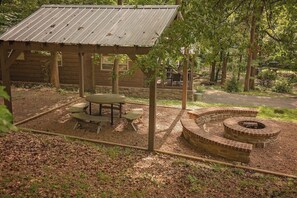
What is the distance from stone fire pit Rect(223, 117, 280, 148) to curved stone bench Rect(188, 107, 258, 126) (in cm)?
141

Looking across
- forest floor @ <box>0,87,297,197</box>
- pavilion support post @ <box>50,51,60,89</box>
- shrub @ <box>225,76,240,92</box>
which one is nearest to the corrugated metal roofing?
forest floor @ <box>0,87,297,197</box>

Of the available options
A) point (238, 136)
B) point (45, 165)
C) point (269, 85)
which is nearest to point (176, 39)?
point (45, 165)

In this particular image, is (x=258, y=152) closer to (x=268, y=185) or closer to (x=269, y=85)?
(x=268, y=185)

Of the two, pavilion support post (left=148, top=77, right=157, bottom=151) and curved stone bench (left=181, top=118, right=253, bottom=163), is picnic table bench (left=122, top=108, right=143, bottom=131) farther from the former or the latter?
curved stone bench (left=181, top=118, right=253, bottom=163)

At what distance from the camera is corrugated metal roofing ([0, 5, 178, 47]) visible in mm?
7664

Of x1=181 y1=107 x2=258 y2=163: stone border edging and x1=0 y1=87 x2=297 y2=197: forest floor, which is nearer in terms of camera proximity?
x1=0 y1=87 x2=297 y2=197: forest floor

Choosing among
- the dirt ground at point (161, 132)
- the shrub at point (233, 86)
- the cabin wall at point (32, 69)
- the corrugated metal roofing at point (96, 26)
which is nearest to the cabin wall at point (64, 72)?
the cabin wall at point (32, 69)

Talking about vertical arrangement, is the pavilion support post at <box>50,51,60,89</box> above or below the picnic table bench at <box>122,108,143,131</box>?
above

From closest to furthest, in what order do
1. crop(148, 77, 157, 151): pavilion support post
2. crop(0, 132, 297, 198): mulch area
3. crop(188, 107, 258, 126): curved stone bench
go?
crop(0, 132, 297, 198): mulch area < crop(148, 77, 157, 151): pavilion support post < crop(188, 107, 258, 126): curved stone bench

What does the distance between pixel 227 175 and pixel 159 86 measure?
35.8 ft

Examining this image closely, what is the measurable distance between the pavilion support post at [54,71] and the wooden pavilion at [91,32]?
21.7 feet

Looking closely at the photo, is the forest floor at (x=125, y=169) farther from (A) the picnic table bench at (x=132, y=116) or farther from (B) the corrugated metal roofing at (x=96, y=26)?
(B) the corrugated metal roofing at (x=96, y=26)

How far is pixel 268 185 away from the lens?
232 inches

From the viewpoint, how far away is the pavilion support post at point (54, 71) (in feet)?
54.7
